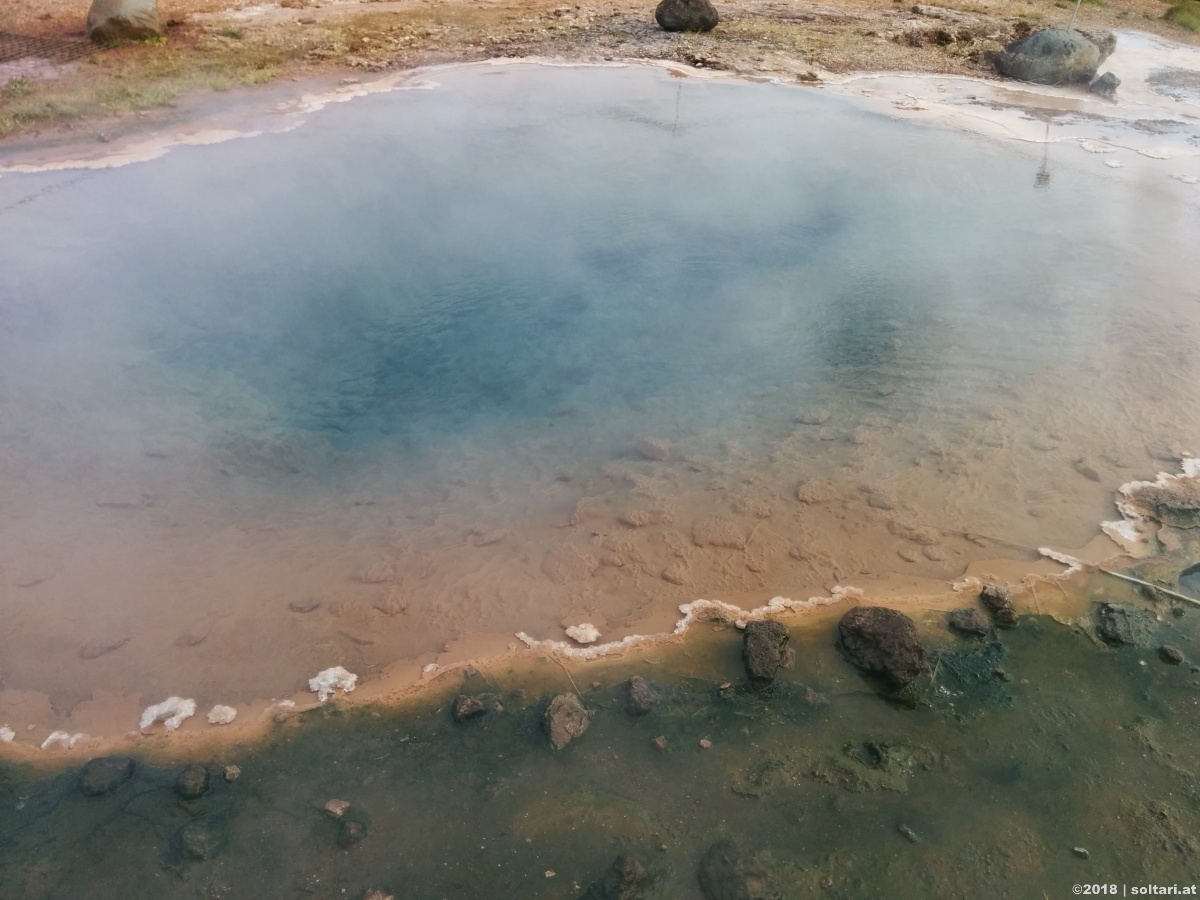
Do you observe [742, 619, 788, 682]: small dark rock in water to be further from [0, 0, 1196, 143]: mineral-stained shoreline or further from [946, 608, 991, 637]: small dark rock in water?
[0, 0, 1196, 143]: mineral-stained shoreline

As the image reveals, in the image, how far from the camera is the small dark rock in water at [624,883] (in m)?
2.67

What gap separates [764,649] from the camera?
135 inches

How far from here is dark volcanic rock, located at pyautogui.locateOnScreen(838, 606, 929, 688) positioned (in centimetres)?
339

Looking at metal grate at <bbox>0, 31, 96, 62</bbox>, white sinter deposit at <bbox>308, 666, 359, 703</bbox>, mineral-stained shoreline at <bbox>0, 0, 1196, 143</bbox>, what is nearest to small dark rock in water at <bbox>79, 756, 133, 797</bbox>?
white sinter deposit at <bbox>308, 666, 359, 703</bbox>

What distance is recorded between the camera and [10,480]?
427cm

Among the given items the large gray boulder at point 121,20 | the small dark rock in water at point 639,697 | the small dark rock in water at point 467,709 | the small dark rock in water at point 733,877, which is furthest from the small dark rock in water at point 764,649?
the large gray boulder at point 121,20

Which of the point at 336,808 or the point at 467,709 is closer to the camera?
the point at 336,808

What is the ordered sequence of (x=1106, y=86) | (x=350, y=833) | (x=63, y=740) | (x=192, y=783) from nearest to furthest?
(x=350, y=833), (x=192, y=783), (x=63, y=740), (x=1106, y=86)

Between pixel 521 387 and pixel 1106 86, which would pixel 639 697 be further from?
pixel 1106 86

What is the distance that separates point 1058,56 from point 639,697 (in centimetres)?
1117

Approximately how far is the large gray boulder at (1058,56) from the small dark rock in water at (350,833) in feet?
39.9

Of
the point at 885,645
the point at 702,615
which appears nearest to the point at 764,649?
the point at 702,615

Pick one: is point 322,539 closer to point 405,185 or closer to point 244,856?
point 244,856

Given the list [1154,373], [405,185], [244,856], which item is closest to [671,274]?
[405,185]
